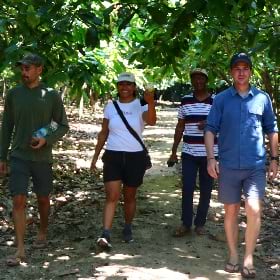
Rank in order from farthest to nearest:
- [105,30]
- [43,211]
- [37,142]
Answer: [105,30] → [43,211] → [37,142]

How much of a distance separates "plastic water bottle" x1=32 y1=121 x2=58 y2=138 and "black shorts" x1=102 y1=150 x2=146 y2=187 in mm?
650

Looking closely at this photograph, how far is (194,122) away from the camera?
5852mm

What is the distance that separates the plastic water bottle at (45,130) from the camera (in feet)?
16.5

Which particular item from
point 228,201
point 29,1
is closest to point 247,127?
point 228,201

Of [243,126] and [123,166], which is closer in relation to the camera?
[243,126]

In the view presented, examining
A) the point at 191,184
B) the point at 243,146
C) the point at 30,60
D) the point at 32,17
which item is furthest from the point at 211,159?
the point at 32,17

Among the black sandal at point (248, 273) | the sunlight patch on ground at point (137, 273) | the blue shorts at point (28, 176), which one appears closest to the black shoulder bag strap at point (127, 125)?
the blue shorts at point (28, 176)

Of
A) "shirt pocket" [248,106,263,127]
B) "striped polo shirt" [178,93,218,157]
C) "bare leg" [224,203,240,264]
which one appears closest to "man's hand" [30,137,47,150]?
"striped polo shirt" [178,93,218,157]

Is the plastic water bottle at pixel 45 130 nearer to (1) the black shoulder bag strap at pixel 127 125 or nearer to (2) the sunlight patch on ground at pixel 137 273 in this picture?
(1) the black shoulder bag strap at pixel 127 125

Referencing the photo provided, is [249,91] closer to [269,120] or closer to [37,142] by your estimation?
[269,120]

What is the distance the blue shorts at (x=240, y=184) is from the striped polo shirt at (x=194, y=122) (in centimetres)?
105

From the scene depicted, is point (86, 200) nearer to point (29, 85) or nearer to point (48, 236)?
point (48, 236)

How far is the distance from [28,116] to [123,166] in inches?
42.6

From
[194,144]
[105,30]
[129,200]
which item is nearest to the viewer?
[129,200]
